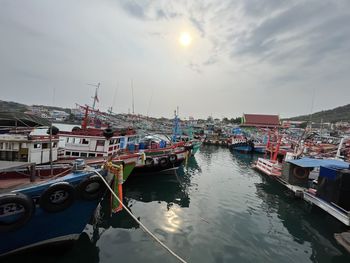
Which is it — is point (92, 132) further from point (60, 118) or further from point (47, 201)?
point (60, 118)

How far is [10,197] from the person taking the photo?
552 cm

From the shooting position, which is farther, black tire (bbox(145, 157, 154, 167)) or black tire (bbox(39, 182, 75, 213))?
black tire (bbox(145, 157, 154, 167))

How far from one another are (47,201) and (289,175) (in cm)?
1424

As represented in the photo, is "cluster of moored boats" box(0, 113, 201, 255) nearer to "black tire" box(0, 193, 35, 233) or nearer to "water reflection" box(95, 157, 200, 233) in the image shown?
"black tire" box(0, 193, 35, 233)

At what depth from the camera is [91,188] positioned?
23.3 feet

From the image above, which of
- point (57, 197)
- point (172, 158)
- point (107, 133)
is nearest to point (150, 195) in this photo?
point (107, 133)

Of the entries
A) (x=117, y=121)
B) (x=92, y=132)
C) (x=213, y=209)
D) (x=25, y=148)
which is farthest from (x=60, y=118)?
(x=213, y=209)

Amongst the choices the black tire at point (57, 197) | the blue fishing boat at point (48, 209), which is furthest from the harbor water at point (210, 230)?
the black tire at point (57, 197)

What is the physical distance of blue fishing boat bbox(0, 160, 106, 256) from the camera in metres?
5.69

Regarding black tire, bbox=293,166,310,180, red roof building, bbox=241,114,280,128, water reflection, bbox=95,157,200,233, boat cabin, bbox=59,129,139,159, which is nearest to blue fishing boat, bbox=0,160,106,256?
water reflection, bbox=95,157,200,233

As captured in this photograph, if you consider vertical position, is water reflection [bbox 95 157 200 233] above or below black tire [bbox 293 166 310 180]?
below

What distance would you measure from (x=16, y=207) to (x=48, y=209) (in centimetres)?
76

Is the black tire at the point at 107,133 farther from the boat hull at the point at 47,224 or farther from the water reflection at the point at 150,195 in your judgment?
the boat hull at the point at 47,224

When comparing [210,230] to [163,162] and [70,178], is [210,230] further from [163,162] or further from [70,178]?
[163,162]
